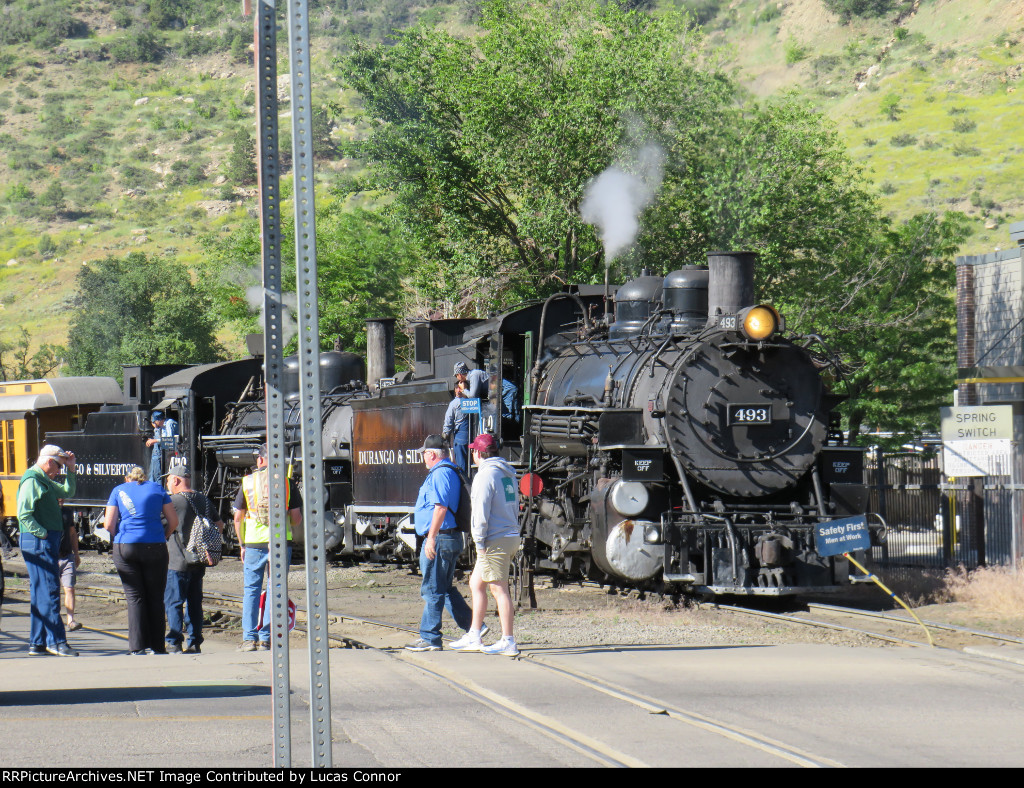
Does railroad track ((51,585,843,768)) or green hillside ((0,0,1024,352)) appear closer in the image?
railroad track ((51,585,843,768))

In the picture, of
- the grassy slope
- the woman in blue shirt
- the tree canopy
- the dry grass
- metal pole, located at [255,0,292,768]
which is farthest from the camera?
the grassy slope

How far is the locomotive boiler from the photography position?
1201 cm

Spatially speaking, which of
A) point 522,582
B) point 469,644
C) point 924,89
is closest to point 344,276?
point 522,582

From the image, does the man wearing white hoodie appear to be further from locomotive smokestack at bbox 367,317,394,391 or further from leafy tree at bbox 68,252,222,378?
leafy tree at bbox 68,252,222,378

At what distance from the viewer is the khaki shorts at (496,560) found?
9484 millimetres

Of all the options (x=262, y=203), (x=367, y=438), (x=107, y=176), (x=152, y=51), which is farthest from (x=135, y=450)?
(x=152, y=51)

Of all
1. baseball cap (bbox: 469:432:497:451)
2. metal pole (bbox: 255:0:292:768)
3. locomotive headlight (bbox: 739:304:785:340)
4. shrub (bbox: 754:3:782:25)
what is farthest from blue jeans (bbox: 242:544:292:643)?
shrub (bbox: 754:3:782:25)

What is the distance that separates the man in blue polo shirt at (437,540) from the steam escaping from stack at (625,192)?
12066 millimetres

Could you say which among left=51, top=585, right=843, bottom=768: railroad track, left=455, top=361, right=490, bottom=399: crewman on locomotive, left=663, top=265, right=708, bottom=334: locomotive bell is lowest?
left=51, top=585, right=843, bottom=768: railroad track

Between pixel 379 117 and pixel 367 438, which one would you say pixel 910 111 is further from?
pixel 367 438

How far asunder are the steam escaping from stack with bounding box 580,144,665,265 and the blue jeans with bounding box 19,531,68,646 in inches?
514

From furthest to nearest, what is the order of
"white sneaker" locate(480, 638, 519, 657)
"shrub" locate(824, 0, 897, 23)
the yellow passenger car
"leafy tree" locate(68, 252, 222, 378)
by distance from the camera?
"shrub" locate(824, 0, 897, 23)
"leafy tree" locate(68, 252, 222, 378)
the yellow passenger car
"white sneaker" locate(480, 638, 519, 657)

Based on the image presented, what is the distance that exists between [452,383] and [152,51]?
14853 cm

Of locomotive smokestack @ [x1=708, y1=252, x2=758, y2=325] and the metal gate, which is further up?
locomotive smokestack @ [x1=708, y1=252, x2=758, y2=325]
